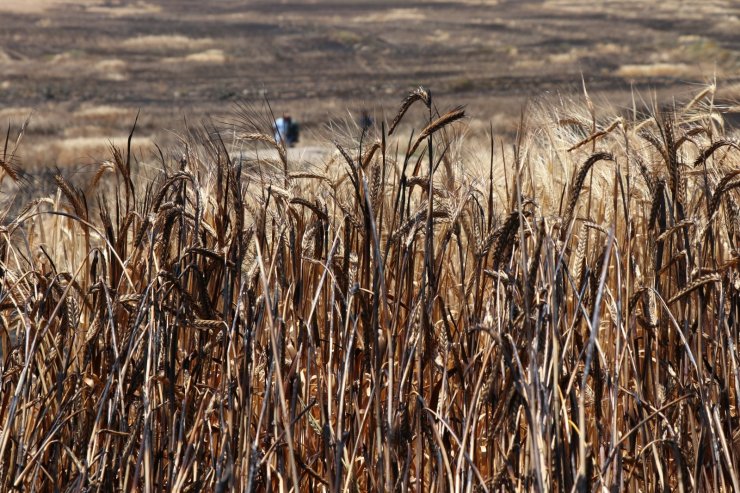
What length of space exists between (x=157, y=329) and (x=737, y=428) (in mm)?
1266

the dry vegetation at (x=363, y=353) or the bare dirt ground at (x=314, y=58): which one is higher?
the dry vegetation at (x=363, y=353)

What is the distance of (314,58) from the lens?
42469mm

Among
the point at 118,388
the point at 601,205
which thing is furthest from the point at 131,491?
the point at 601,205

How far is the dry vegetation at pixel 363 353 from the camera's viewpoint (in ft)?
6.14

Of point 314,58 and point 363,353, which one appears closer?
point 363,353

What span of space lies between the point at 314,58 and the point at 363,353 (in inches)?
1627

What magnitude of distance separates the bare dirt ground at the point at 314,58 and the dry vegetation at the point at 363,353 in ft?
3.93

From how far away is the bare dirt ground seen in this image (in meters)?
23.0

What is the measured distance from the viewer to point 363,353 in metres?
2.12

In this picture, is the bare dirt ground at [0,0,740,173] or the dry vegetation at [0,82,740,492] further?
the bare dirt ground at [0,0,740,173]

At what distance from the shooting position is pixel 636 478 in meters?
2.04

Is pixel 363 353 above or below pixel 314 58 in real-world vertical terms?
above

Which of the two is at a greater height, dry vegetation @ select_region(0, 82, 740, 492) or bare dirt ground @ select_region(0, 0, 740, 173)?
dry vegetation @ select_region(0, 82, 740, 492)

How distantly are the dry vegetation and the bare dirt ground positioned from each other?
1197mm
